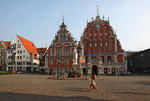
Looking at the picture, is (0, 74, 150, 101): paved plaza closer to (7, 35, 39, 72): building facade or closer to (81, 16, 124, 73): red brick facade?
(81, 16, 124, 73): red brick facade

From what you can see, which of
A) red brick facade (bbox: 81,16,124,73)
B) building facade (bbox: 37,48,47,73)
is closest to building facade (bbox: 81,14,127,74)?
red brick facade (bbox: 81,16,124,73)

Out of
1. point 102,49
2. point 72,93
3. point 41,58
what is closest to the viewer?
point 72,93

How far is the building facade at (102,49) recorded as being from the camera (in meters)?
55.8

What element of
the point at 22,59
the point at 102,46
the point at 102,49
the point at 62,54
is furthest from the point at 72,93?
the point at 22,59

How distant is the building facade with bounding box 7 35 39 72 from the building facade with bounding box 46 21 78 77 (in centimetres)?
1094

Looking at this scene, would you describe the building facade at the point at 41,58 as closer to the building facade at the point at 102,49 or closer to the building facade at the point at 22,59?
the building facade at the point at 22,59

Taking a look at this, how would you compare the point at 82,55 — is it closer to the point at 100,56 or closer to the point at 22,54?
the point at 100,56

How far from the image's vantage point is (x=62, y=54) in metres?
58.8

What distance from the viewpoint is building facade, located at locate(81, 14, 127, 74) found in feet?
→ 183

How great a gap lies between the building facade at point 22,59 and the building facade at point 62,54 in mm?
10936

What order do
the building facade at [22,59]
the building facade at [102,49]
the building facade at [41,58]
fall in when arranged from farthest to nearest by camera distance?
the building facade at [22,59] < the building facade at [41,58] < the building facade at [102,49]

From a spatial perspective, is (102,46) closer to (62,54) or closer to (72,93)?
(62,54)

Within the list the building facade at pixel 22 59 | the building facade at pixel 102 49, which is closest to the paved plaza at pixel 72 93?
the building facade at pixel 102 49

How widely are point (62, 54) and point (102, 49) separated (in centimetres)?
1470
